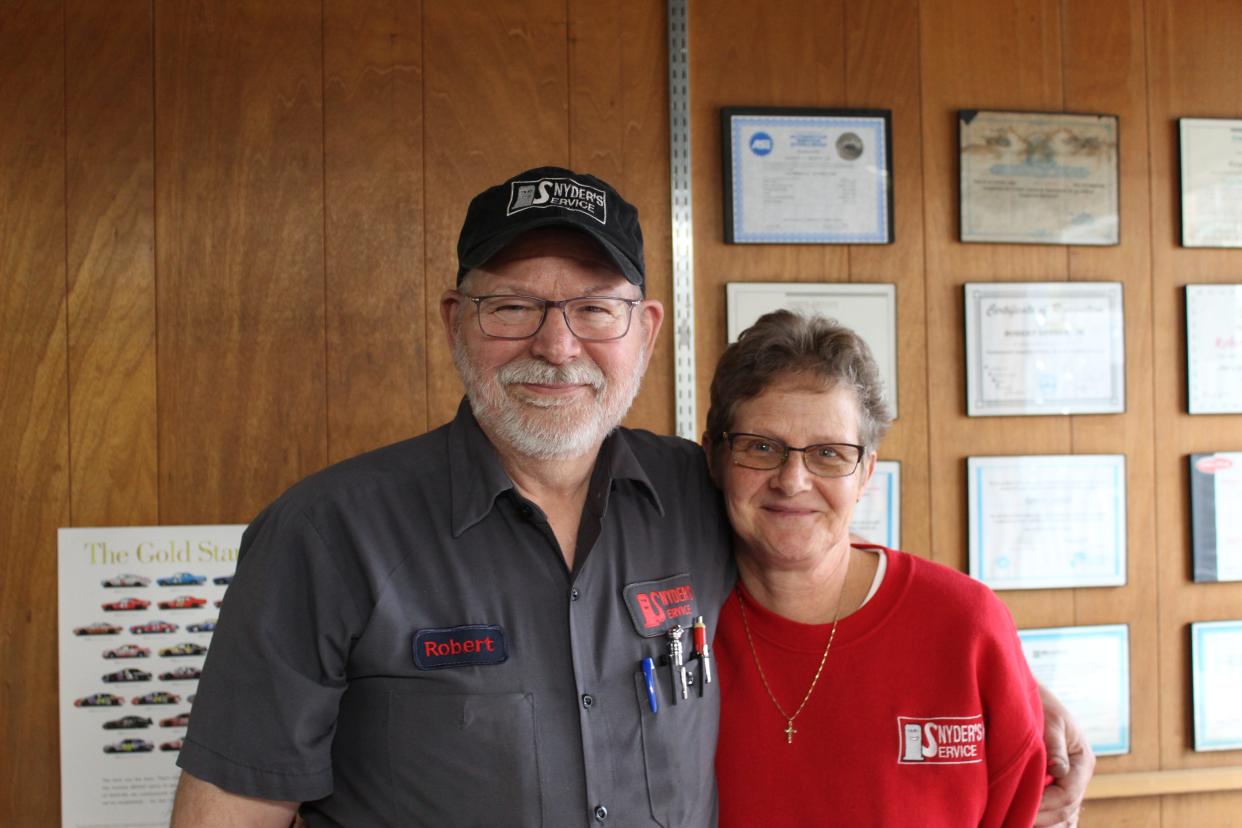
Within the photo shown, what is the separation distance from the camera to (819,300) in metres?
2.26

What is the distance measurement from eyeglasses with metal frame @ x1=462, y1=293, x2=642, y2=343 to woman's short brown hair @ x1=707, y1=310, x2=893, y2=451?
0.23m

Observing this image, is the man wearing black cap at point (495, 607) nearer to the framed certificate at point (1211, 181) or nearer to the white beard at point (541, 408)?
the white beard at point (541, 408)

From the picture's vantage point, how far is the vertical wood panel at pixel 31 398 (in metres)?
2.03

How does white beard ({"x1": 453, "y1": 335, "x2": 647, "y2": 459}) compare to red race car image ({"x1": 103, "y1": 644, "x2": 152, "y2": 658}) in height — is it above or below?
above

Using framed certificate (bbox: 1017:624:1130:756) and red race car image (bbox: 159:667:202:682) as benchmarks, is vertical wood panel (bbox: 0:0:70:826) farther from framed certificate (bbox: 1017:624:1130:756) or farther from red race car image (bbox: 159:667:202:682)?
framed certificate (bbox: 1017:624:1130:756)

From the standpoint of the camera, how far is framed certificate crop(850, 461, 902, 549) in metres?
2.29

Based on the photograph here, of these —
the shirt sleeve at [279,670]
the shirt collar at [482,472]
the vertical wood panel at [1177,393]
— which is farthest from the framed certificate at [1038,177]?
the shirt sleeve at [279,670]

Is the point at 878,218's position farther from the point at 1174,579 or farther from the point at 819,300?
the point at 1174,579

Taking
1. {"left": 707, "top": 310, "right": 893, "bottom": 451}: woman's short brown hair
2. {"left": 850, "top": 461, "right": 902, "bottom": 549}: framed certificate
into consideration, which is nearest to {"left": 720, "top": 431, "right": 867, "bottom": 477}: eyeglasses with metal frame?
{"left": 707, "top": 310, "right": 893, "bottom": 451}: woman's short brown hair

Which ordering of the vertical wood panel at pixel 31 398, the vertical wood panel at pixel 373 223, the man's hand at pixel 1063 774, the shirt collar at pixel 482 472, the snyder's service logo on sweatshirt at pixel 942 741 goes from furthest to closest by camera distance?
the vertical wood panel at pixel 373 223
the vertical wood panel at pixel 31 398
the man's hand at pixel 1063 774
the snyder's service logo on sweatshirt at pixel 942 741
the shirt collar at pixel 482 472

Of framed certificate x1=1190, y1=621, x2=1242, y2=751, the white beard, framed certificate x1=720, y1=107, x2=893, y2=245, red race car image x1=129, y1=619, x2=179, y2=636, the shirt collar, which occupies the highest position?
framed certificate x1=720, y1=107, x2=893, y2=245

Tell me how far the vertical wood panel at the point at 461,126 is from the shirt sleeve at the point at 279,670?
1.02m

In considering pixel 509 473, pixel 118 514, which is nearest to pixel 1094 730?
Answer: pixel 509 473

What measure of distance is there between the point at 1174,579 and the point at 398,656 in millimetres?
2079
